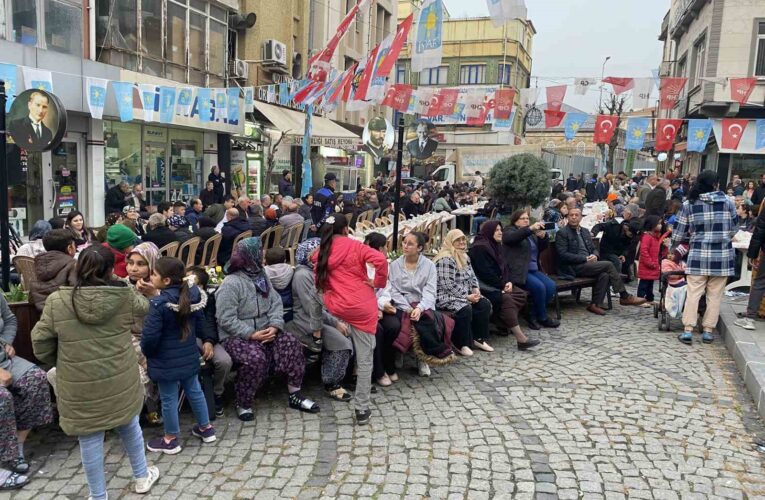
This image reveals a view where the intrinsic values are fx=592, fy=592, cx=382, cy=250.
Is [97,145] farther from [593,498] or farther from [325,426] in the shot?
[593,498]

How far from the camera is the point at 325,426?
15.1ft

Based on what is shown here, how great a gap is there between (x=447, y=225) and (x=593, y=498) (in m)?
10.8

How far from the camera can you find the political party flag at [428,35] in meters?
9.51

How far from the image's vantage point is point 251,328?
4668 millimetres

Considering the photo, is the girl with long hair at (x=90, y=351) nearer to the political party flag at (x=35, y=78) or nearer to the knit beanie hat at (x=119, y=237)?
the knit beanie hat at (x=119, y=237)

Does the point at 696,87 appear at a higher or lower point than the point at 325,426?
higher

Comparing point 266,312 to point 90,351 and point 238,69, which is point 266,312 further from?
point 238,69

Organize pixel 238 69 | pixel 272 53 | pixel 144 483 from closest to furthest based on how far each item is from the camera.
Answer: pixel 144 483, pixel 238 69, pixel 272 53

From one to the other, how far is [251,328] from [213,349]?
0.33m

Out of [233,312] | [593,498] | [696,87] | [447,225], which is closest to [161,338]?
[233,312]

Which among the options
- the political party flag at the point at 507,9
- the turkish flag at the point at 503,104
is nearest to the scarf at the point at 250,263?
the political party flag at the point at 507,9

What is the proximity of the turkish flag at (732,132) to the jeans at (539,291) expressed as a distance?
9.50m

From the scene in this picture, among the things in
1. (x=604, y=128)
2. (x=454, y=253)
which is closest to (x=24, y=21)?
(x=454, y=253)

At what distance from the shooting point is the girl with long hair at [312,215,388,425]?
4664 mm
